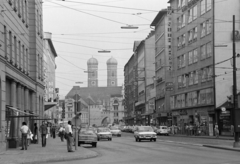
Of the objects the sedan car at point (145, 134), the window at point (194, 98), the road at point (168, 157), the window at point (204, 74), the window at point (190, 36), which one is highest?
the window at point (190, 36)

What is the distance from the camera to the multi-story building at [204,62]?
64.2 metres

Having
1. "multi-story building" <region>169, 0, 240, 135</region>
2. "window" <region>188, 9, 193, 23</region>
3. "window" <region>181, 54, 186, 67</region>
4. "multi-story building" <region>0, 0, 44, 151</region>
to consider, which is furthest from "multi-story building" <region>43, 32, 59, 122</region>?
"multi-story building" <region>0, 0, 44, 151</region>

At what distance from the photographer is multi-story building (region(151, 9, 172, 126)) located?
295 ft

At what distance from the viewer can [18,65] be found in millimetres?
36594

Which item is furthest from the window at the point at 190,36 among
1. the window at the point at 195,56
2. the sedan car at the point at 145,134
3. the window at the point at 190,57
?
the sedan car at the point at 145,134

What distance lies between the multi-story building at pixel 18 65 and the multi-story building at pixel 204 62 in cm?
1999

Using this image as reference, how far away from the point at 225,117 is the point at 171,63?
2381 centimetres

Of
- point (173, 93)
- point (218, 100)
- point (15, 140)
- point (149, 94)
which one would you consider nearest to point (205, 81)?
point (218, 100)

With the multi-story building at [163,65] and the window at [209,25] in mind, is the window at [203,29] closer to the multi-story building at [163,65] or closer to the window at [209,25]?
the window at [209,25]

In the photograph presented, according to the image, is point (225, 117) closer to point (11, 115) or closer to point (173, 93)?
point (173, 93)

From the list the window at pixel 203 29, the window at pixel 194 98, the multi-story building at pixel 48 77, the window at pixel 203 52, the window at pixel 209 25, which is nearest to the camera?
the window at pixel 209 25

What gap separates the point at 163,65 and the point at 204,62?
2650 centimetres

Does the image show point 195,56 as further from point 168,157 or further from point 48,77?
point 168,157

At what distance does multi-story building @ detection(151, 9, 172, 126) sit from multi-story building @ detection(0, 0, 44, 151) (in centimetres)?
4347
